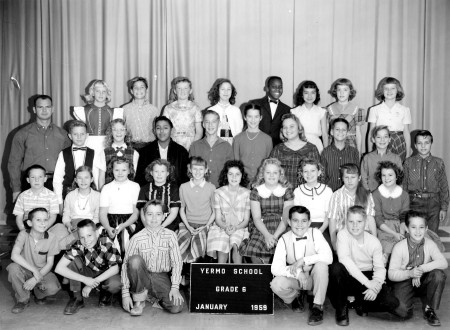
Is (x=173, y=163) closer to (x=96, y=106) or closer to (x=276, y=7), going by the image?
(x=96, y=106)

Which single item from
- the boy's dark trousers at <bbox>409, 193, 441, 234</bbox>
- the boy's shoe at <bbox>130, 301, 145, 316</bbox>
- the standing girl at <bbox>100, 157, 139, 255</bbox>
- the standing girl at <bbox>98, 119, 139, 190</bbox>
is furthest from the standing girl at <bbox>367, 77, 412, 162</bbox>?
the boy's shoe at <bbox>130, 301, 145, 316</bbox>

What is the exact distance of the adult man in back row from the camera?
17.6 ft

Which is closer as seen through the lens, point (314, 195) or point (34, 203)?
point (314, 195)

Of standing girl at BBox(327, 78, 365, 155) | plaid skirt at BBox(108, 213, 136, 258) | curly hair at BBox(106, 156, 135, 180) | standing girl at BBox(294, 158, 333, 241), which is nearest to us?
plaid skirt at BBox(108, 213, 136, 258)

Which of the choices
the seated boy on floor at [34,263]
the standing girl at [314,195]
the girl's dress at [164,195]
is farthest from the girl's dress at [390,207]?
the seated boy on floor at [34,263]

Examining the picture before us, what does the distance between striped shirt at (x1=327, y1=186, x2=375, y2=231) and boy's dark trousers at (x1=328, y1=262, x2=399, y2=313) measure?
59cm

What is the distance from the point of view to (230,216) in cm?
470

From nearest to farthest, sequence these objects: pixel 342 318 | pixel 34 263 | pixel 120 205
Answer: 1. pixel 342 318
2. pixel 34 263
3. pixel 120 205

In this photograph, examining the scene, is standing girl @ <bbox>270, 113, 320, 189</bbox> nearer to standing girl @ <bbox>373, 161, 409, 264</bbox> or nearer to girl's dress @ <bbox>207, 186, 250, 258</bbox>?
girl's dress @ <bbox>207, 186, 250, 258</bbox>

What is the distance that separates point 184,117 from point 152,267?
1.85 meters

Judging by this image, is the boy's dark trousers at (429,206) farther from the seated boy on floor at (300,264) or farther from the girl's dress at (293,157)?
the seated boy on floor at (300,264)

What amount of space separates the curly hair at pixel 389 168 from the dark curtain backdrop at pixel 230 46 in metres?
1.90

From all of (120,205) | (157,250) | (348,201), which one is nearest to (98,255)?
(157,250)

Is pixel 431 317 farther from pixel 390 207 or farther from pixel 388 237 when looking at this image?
pixel 390 207
